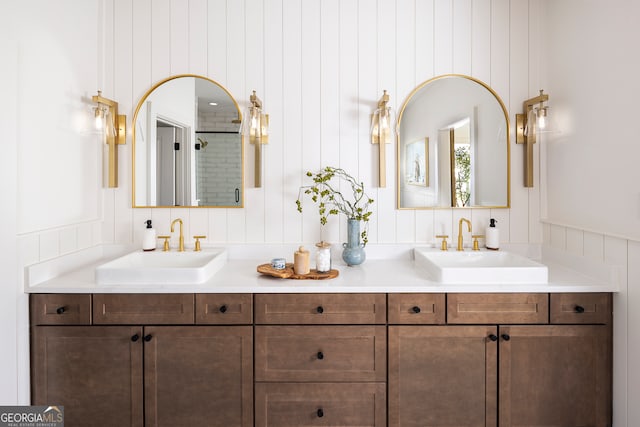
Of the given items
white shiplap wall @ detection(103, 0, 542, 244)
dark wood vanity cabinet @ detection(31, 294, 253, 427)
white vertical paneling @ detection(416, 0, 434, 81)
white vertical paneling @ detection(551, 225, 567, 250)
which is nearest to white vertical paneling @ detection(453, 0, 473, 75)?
white shiplap wall @ detection(103, 0, 542, 244)

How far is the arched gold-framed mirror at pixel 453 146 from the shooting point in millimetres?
2303

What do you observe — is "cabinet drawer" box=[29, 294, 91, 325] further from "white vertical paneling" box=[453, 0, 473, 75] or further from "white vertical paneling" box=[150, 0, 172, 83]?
"white vertical paneling" box=[453, 0, 473, 75]

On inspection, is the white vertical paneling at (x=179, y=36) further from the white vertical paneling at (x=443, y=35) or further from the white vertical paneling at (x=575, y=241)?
the white vertical paneling at (x=575, y=241)

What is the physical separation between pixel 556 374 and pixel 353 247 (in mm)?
1109

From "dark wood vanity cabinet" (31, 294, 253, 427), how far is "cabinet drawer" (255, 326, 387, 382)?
80 mm

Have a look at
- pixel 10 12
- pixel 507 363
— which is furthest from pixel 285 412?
pixel 10 12

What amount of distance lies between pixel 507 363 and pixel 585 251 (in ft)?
2.32

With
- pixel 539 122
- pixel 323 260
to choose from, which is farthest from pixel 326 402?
pixel 539 122

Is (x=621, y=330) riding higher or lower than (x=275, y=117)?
lower

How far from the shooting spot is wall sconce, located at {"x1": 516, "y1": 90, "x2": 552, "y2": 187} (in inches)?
84.0

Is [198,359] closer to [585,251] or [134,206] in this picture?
[134,206]

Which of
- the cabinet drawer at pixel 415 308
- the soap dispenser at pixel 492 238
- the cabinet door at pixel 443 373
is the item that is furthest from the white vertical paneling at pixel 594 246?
the cabinet drawer at pixel 415 308

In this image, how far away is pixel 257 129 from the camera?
7.19 feet

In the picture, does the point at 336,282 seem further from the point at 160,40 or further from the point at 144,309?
the point at 160,40
